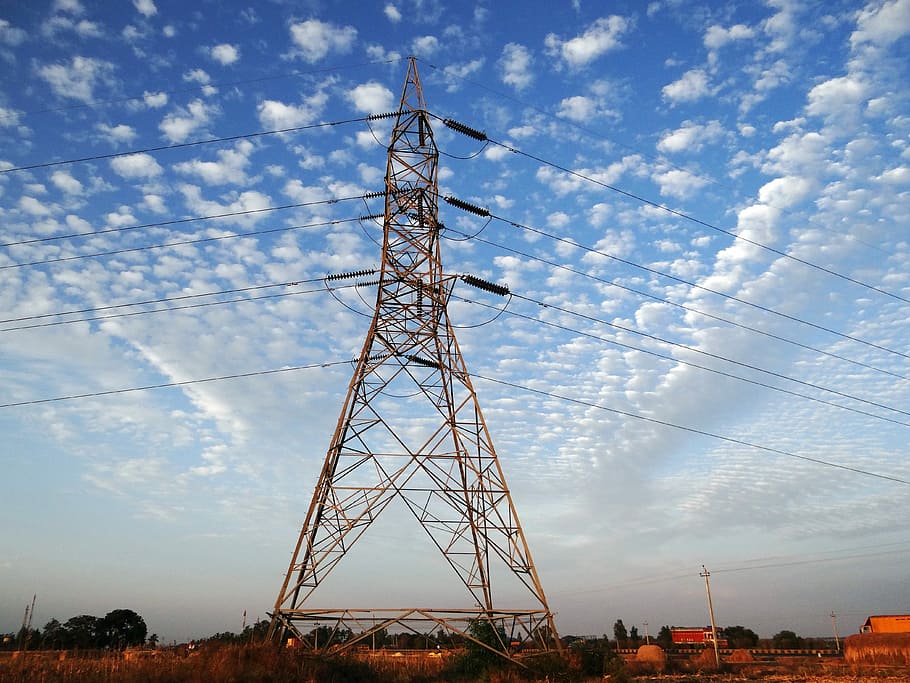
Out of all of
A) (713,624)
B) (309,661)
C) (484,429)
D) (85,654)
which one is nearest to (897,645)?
(713,624)

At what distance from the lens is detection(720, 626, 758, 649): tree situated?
4219 inches

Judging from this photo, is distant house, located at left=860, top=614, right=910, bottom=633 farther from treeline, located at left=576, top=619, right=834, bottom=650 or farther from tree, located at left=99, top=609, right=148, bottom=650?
tree, located at left=99, top=609, right=148, bottom=650

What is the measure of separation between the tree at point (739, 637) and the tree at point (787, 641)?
3.62 meters

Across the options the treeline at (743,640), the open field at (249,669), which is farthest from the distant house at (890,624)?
the open field at (249,669)

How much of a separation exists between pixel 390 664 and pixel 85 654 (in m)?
10.6

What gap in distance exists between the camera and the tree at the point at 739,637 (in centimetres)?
10716

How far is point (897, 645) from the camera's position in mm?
50406

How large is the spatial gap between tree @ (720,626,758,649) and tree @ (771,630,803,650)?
3.62 meters

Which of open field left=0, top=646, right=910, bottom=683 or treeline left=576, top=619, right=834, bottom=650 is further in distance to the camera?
treeline left=576, top=619, right=834, bottom=650

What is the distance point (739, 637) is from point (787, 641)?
31.5 feet

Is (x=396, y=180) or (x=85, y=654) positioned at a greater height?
(x=396, y=180)

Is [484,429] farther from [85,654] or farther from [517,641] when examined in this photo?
[85,654]

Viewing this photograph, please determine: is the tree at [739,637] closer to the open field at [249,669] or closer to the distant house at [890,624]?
the distant house at [890,624]

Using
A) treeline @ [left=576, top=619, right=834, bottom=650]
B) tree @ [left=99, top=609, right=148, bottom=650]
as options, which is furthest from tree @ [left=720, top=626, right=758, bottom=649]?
tree @ [left=99, top=609, right=148, bottom=650]
